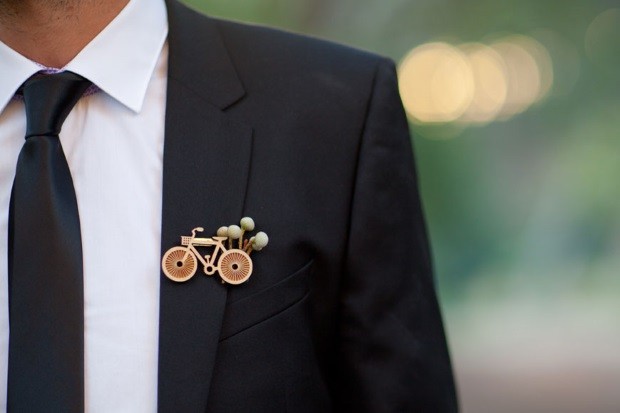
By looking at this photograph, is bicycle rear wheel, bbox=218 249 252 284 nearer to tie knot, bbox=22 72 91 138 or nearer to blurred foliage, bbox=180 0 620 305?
tie knot, bbox=22 72 91 138

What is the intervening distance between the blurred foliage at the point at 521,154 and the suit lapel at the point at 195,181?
3858mm

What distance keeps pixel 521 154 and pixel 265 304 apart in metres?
4.65

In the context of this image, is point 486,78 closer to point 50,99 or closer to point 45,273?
point 50,99

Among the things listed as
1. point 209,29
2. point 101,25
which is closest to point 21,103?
point 101,25

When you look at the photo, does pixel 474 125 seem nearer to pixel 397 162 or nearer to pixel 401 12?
pixel 401 12

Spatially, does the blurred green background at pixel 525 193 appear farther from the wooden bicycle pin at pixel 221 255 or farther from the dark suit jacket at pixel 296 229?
the wooden bicycle pin at pixel 221 255

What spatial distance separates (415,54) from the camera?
20.8ft

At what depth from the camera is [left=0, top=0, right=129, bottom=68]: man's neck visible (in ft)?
7.42

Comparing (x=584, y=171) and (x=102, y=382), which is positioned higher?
(x=584, y=171)

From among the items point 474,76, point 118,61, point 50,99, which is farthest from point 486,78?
point 50,99

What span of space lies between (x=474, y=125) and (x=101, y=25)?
14.5 ft

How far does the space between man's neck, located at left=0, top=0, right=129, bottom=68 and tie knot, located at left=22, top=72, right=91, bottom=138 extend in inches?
3.1

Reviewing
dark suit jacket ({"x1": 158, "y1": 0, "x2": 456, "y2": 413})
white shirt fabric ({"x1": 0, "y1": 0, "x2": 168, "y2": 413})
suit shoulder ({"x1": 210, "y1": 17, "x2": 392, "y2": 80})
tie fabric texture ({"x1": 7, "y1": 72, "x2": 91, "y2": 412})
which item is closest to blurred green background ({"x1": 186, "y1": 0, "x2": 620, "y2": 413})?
suit shoulder ({"x1": 210, "y1": 17, "x2": 392, "y2": 80})

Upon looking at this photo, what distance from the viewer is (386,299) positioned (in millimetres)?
2318
